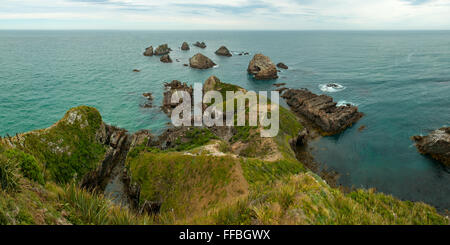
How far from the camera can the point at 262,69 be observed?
93062 millimetres

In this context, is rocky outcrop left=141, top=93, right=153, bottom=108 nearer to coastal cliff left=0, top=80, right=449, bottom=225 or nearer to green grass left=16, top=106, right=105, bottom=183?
coastal cliff left=0, top=80, right=449, bottom=225

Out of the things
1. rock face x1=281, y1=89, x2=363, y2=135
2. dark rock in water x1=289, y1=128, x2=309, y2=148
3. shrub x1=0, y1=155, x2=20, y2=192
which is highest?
shrub x1=0, y1=155, x2=20, y2=192

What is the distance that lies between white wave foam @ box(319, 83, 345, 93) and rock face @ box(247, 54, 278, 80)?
2099cm

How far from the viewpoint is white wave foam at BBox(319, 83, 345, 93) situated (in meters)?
71.6

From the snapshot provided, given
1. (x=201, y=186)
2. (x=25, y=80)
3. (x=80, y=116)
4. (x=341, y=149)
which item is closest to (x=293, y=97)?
(x=341, y=149)

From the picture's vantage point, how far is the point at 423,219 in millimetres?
11906

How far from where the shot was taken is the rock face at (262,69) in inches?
3514

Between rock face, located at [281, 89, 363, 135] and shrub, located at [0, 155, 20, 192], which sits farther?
rock face, located at [281, 89, 363, 135]

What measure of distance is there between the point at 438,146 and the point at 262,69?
65714 millimetres

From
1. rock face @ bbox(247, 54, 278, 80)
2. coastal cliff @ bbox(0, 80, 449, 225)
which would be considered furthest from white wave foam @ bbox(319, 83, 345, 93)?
coastal cliff @ bbox(0, 80, 449, 225)

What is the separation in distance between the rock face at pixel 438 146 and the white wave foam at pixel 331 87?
34613 millimetres

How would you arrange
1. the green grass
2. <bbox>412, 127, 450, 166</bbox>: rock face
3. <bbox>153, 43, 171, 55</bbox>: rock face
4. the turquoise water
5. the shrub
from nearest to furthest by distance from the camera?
1. the shrub
2. the green grass
3. the turquoise water
4. <bbox>412, 127, 450, 166</bbox>: rock face
5. <bbox>153, 43, 171, 55</bbox>: rock face
